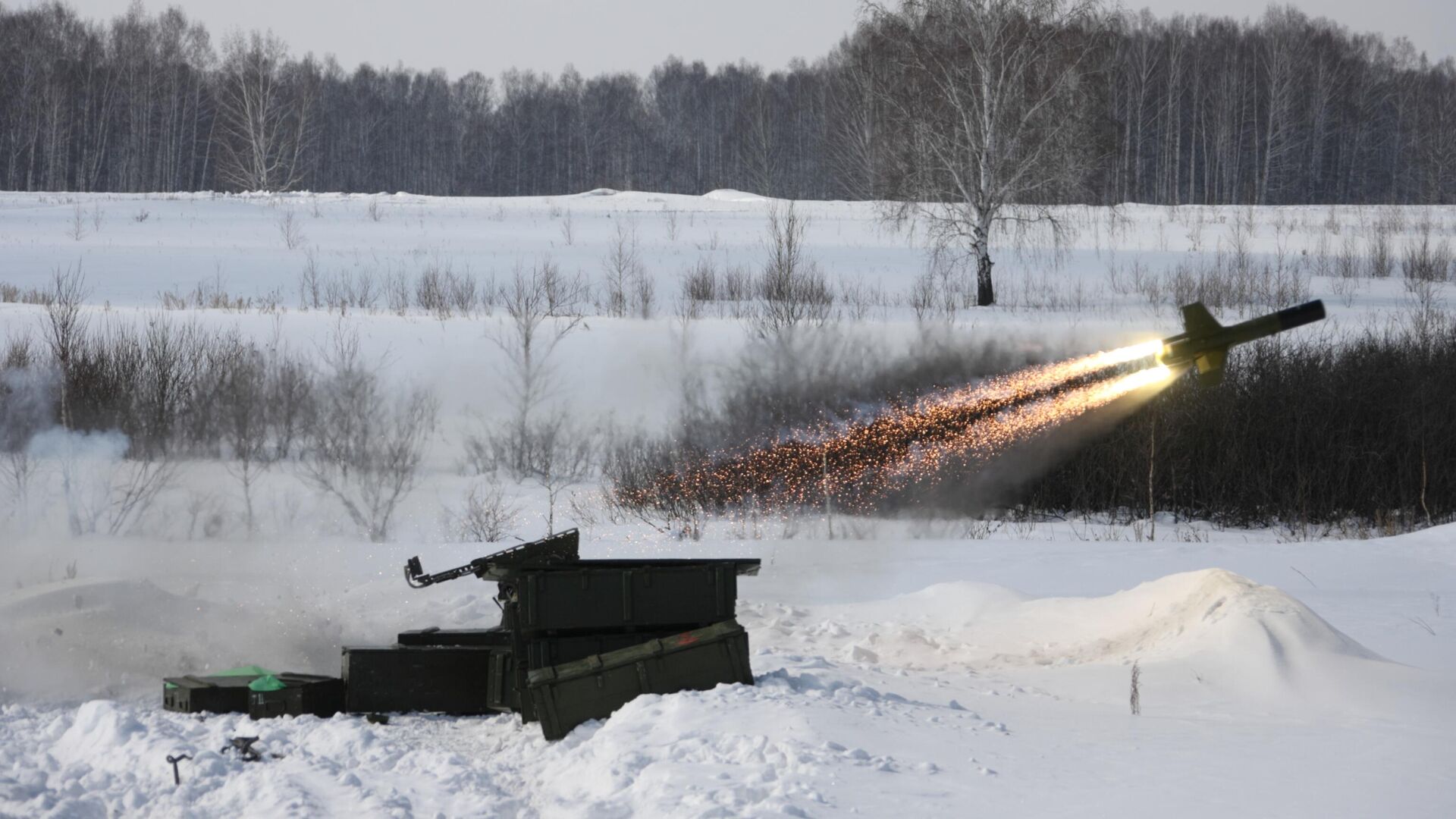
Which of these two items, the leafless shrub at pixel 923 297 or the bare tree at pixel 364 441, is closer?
the bare tree at pixel 364 441

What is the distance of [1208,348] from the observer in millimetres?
10945

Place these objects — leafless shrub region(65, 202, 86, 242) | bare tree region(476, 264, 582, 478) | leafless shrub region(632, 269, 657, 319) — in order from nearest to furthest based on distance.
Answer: bare tree region(476, 264, 582, 478)
leafless shrub region(632, 269, 657, 319)
leafless shrub region(65, 202, 86, 242)

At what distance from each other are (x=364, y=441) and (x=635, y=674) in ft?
46.9

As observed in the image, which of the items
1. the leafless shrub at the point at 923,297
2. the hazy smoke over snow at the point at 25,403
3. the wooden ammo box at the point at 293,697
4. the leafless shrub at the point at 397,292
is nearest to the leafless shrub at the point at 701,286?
the leafless shrub at the point at 923,297

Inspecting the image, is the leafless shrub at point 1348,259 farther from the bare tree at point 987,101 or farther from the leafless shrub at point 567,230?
the leafless shrub at point 567,230

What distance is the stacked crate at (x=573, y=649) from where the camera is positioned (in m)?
8.98

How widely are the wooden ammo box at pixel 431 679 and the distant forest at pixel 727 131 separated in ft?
143

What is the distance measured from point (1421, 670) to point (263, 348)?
21.1 m

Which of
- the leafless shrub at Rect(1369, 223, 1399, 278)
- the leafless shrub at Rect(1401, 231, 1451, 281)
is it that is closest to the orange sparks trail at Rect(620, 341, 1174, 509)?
the leafless shrub at Rect(1401, 231, 1451, 281)

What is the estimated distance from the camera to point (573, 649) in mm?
9570

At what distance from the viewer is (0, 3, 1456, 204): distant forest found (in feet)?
206

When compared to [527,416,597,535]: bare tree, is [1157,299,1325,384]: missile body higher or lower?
higher

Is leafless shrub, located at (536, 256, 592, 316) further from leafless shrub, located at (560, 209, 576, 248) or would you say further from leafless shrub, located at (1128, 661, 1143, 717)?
leafless shrub, located at (1128, 661, 1143, 717)

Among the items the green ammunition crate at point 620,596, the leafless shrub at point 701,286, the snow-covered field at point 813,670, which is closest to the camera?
the snow-covered field at point 813,670
